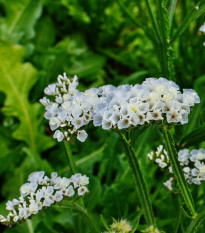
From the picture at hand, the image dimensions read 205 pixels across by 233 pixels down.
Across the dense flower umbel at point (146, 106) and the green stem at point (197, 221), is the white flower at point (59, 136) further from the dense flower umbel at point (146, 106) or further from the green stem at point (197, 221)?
the green stem at point (197, 221)

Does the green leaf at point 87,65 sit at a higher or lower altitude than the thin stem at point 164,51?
higher

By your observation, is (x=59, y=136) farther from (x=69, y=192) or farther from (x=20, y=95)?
(x=20, y=95)

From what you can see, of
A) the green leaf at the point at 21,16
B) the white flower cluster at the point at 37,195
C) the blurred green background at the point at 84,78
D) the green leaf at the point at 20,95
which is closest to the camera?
the white flower cluster at the point at 37,195

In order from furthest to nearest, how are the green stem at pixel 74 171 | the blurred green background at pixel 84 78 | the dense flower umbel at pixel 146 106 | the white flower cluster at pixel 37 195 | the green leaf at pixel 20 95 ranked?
the green leaf at pixel 20 95
the blurred green background at pixel 84 78
the green stem at pixel 74 171
the white flower cluster at pixel 37 195
the dense flower umbel at pixel 146 106

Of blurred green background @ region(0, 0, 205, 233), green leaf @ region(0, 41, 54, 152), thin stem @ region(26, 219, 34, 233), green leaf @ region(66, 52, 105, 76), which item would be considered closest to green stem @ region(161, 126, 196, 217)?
blurred green background @ region(0, 0, 205, 233)

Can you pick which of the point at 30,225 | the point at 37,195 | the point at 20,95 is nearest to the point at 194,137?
the point at 37,195

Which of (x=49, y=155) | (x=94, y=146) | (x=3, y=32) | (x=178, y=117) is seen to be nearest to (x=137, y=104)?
(x=178, y=117)

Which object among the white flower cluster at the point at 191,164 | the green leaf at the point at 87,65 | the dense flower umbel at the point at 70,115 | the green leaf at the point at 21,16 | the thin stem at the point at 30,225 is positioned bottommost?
the thin stem at the point at 30,225

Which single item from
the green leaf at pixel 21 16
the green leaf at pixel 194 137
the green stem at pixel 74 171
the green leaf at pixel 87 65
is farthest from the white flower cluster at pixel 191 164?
the green leaf at pixel 21 16
